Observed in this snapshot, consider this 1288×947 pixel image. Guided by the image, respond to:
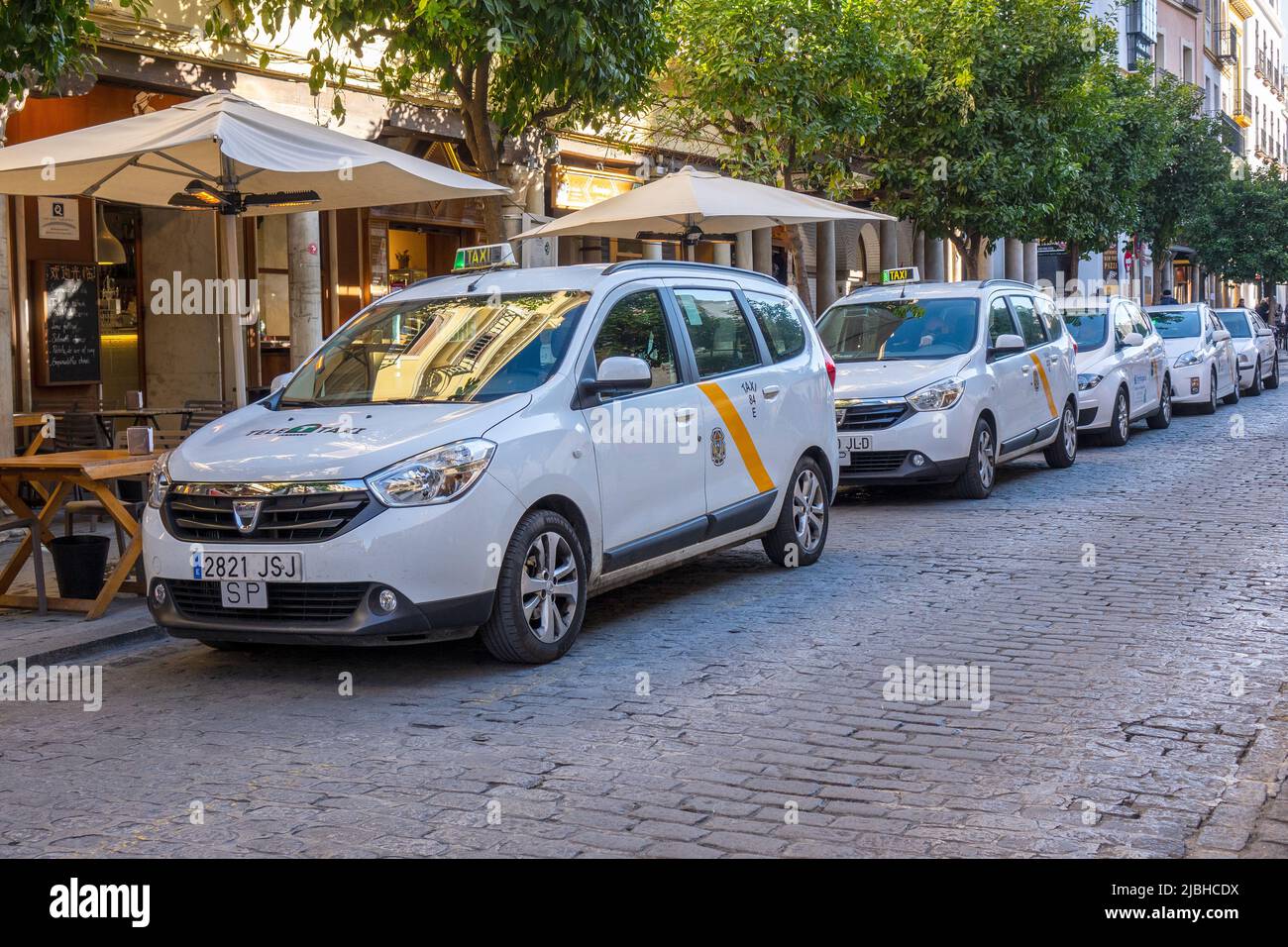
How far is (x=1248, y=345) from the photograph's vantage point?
91.4 feet

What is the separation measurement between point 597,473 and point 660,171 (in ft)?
54.5

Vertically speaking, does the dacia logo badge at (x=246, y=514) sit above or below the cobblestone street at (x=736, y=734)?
above

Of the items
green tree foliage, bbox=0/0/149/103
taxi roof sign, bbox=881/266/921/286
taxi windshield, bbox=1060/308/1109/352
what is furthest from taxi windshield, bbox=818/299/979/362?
green tree foliage, bbox=0/0/149/103

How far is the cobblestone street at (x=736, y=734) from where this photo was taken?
183 inches

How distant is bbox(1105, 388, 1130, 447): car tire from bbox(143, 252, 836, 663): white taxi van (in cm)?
957

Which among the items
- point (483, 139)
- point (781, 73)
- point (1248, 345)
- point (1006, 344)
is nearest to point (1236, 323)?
point (1248, 345)

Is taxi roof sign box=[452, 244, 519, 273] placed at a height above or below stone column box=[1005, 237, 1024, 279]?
below

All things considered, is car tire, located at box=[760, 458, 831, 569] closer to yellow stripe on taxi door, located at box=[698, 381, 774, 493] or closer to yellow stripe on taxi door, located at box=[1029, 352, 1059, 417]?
yellow stripe on taxi door, located at box=[698, 381, 774, 493]

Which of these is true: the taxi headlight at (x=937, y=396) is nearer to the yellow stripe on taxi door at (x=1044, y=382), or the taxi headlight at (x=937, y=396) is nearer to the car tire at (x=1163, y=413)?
the yellow stripe on taxi door at (x=1044, y=382)

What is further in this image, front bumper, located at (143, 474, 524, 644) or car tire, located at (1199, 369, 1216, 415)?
car tire, located at (1199, 369, 1216, 415)

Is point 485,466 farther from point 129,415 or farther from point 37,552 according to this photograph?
point 129,415

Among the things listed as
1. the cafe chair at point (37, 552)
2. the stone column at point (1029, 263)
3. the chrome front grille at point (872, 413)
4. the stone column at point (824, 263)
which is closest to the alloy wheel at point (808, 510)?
the chrome front grille at point (872, 413)

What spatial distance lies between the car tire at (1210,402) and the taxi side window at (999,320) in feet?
32.1

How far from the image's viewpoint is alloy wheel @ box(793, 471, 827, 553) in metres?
9.62
